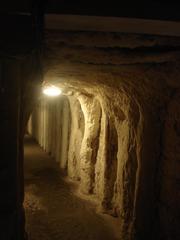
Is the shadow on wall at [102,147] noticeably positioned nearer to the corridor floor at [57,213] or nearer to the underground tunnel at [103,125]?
the underground tunnel at [103,125]

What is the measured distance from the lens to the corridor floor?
207 inches


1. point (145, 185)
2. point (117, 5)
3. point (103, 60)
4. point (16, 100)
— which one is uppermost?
point (117, 5)

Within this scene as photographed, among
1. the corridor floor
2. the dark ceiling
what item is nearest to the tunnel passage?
the corridor floor

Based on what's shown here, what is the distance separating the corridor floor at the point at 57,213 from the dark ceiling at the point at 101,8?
155 inches

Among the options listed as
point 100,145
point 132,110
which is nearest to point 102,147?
point 100,145

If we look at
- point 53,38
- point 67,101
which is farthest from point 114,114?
point 67,101

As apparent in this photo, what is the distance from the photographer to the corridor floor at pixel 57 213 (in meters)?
5.25

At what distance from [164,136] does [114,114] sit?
1.96m

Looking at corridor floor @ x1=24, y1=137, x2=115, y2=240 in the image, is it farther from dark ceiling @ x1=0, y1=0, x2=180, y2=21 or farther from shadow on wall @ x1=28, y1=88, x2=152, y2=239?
dark ceiling @ x1=0, y1=0, x2=180, y2=21

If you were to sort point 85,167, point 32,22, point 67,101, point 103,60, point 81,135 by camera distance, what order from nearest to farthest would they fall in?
point 32,22 < point 103,60 < point 85,167 < point 81,135 < point 67,101

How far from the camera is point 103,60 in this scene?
10.8ft

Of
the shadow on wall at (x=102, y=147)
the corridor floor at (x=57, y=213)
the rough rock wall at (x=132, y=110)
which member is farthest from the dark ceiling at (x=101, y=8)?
the corridor floor at (x=57, y=213)

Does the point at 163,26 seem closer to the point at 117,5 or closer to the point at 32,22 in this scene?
the point at 117,5

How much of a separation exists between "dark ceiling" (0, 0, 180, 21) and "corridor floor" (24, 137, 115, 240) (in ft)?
12.9
